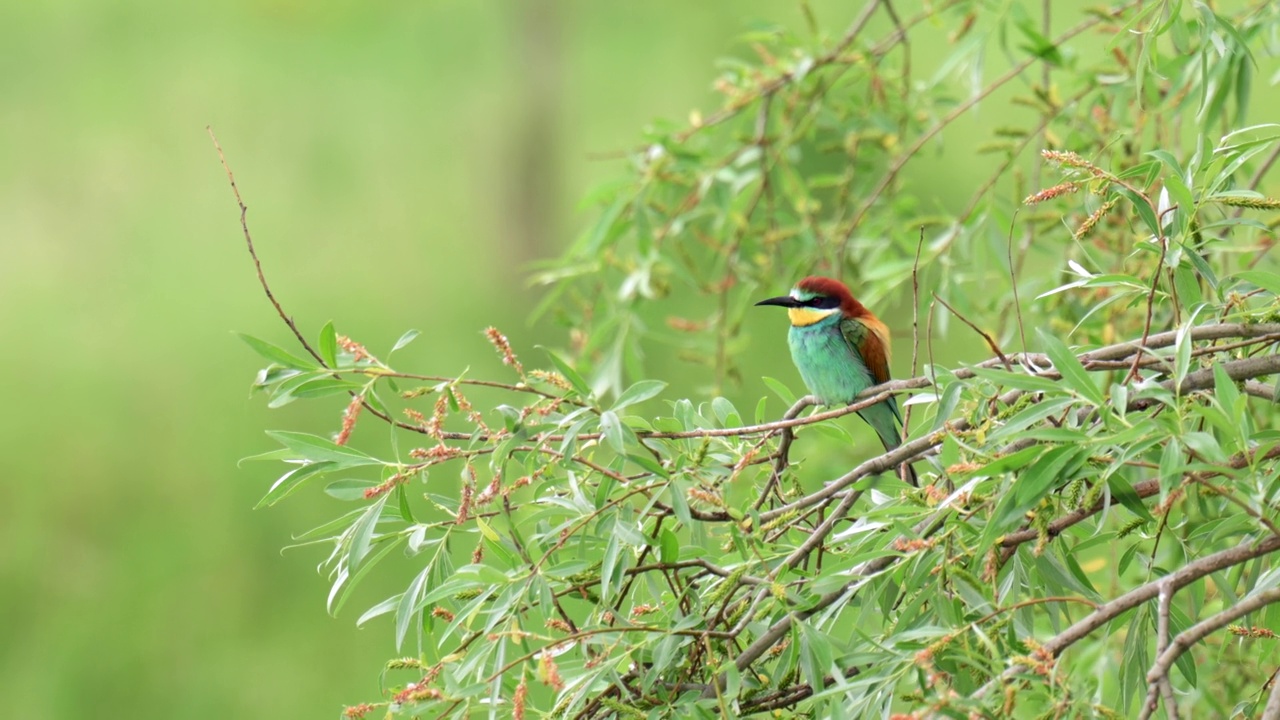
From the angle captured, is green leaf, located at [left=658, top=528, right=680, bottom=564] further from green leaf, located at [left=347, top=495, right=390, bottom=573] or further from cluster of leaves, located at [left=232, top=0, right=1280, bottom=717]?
green leaf, located at [left=347, top=495, right=390, bottom=573]

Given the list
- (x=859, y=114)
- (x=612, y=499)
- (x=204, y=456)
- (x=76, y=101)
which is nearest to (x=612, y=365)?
(x=859, y=114)

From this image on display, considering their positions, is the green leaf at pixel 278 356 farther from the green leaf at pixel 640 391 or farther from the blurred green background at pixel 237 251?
the blurred green background at pixel 237 251

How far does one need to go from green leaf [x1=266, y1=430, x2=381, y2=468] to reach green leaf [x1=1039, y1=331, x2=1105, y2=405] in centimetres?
47

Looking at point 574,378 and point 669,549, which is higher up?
point 574,378

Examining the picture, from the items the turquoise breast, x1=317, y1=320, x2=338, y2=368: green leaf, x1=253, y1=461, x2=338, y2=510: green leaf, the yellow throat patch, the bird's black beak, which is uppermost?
x1=317, y1=320, x2=338, y2=368: green leaf

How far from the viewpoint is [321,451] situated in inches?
34.0

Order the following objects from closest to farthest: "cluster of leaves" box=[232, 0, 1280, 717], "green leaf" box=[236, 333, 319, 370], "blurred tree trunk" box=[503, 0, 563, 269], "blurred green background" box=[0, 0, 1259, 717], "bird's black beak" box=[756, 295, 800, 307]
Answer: "cluster of leaves" box=[232, 0, 1280, 717], "green leaf" box=[236, 333, 319, 370], "bird's black beak" box=[756, 295, 800, 307], "blurred green background" box=[0, 0, 1259, 717], "blurred tree trunk" box=[503, 0, 563, 269]

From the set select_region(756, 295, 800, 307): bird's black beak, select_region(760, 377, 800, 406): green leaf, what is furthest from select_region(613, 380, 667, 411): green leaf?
select_region(756, 295, 800, 307): bird's black beak

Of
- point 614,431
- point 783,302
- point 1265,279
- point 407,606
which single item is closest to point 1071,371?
point 1265,279

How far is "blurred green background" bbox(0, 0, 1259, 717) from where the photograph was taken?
111 inches

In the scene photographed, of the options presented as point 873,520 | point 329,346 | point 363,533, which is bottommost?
point 873,520

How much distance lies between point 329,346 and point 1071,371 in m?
0.50

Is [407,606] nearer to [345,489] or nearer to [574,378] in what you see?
[345,489]

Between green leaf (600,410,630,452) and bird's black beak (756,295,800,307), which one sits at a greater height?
green leaf (600,410,630,452)
